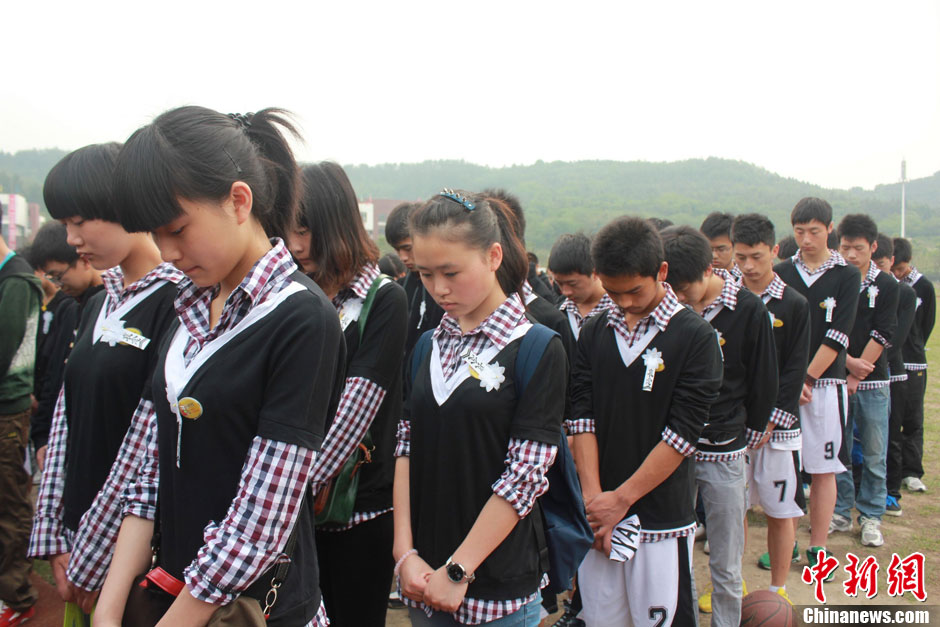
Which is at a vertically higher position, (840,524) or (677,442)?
(677,442)

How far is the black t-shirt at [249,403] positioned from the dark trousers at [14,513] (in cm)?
319

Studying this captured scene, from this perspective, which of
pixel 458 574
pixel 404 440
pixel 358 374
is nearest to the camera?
pixel 458 574

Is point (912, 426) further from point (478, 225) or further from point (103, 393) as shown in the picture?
point (103, 393)

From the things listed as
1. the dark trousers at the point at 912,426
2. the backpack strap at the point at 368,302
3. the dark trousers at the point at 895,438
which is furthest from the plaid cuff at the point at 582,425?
the dark trousers at the point at 912,426

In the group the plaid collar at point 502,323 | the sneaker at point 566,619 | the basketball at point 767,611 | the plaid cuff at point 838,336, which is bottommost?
the sneaker at point 566,619

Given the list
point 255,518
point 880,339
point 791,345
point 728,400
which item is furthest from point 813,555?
point 255,518

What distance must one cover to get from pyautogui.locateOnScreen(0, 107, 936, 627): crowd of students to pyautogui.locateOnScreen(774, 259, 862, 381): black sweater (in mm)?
964

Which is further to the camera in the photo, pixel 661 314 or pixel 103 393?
pixel 661 314

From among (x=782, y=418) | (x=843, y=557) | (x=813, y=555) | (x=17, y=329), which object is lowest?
(x=843, y=557)

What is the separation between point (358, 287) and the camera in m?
2.62

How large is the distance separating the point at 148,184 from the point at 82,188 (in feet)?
3.35

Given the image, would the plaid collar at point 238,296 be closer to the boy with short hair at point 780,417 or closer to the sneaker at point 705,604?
the boy with short hair at point 780,417

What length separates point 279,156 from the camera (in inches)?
69.3

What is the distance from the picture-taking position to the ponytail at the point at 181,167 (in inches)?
55.2
